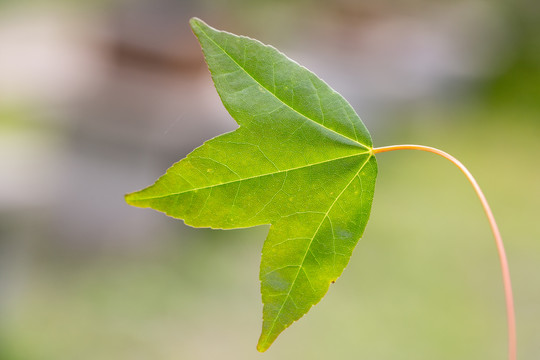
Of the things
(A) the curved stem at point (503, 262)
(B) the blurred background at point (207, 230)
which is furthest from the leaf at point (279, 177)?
(B) the blurred background at point (207, 230)

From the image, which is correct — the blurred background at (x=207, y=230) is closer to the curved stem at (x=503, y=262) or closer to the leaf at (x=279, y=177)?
the leaf at (x=279, y=177)

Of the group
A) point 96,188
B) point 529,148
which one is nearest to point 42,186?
point 96,188

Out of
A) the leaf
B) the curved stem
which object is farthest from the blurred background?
the curved stem

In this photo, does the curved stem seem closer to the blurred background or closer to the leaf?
the leaf

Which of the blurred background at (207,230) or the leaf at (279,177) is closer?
the leaf at (279,177)

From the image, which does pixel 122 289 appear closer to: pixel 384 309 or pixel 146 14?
pixel 384 309

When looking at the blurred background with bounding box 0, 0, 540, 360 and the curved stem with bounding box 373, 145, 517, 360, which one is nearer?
the curved stem with bounding box 373, 145, 517, 360
